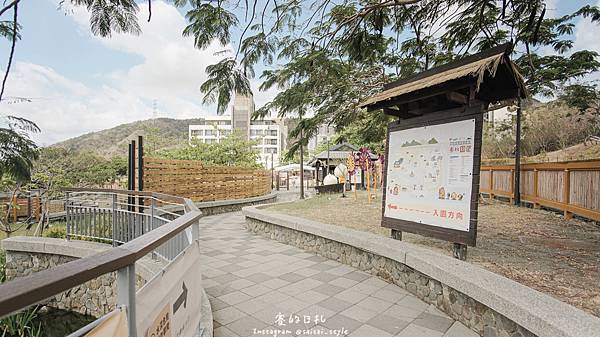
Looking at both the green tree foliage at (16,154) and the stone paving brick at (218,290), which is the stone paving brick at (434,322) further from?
the green tree foliage at (16,154)

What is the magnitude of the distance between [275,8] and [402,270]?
12.4 ft

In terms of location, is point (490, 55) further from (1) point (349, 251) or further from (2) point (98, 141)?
(2) point (98, 141)

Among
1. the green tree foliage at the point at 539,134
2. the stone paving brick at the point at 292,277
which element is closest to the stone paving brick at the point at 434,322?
the stone paving brick at the point at 292,277

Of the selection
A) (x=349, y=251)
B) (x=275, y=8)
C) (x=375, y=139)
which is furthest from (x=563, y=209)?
(x=275, y=8)

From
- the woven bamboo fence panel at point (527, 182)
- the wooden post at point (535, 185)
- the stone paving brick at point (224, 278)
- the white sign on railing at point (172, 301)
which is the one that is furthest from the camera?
the woven bamboo fence panel at point (527, 182)

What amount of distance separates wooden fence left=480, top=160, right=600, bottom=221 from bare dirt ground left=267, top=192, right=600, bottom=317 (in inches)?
11.7

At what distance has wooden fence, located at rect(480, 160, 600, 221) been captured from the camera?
19.9 feet

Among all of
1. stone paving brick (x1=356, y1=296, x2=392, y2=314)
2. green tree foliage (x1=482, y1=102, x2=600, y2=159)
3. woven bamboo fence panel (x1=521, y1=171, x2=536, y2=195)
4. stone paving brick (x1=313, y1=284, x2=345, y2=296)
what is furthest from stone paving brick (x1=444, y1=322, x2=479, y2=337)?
green tree foliage (x1=482, y1=102, x2=600, y2=159)

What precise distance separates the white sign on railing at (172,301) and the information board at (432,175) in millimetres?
2878

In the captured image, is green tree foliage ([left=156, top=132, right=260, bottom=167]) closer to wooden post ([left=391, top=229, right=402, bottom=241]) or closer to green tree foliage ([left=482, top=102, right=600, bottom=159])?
green tree foliage ([left=482, top=102, right=600, bottom=159])

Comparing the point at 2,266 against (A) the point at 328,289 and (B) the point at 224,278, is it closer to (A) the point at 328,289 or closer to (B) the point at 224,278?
(B) the point at 224,278

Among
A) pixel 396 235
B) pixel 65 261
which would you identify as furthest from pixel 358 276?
pixel 65 261

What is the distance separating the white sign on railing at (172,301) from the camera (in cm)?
128

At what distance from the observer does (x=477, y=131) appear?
3547mm
